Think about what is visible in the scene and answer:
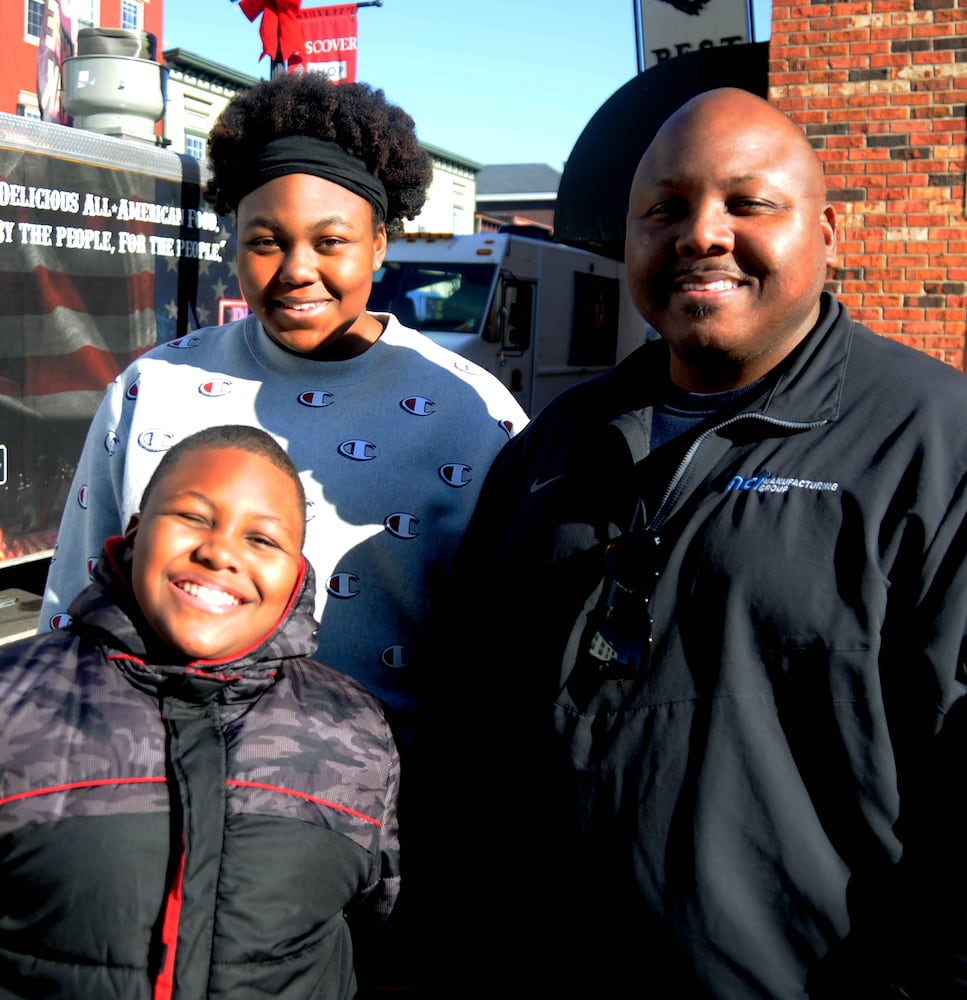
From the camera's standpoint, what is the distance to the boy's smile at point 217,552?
5.73 ft

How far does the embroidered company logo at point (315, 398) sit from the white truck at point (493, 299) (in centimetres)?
827

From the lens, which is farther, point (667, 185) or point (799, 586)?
point (667, 185)

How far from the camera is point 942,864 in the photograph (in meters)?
1.35

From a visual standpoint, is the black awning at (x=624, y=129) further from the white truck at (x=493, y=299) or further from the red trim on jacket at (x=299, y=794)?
the red trim on jacket at (x=299, y=794)

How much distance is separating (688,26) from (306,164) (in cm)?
818

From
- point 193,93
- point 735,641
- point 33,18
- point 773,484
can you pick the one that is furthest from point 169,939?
point 33,18

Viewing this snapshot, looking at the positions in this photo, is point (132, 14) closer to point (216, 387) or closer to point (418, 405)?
point (216, 387)

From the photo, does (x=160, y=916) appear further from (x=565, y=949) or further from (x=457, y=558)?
(x=457, y=558)

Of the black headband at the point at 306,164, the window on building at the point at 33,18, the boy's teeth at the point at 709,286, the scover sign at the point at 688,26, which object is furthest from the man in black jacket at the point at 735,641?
the window on building at the point at 33,18

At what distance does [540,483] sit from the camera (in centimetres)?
189

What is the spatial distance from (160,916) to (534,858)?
60cm

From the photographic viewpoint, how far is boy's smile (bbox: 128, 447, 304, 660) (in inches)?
68.8

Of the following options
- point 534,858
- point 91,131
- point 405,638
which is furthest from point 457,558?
A: point 91,131

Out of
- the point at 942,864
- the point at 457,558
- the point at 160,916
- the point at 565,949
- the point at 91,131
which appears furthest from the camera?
the point at 91,131
